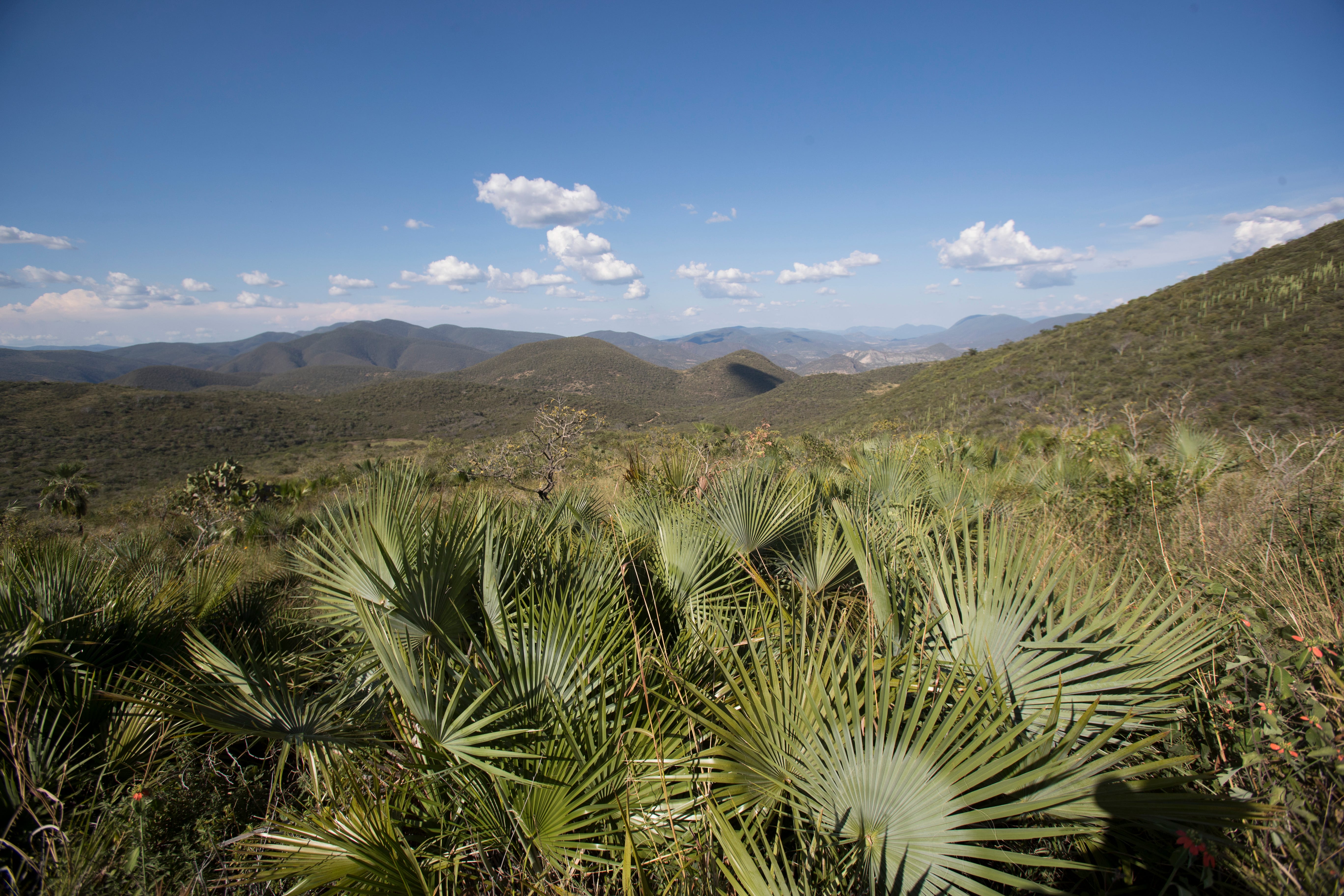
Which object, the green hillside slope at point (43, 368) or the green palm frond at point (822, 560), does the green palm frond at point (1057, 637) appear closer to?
the green palm frond at point (822, 560)

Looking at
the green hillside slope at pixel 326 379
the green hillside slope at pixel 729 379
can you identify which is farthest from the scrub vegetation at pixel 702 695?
the green hillside slope at pixel 326 379

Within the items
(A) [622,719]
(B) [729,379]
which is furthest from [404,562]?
(B) [729,379]

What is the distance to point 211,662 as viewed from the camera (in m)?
2.31

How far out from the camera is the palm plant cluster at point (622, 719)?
131cm

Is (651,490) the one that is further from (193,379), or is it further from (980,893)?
(193,379)

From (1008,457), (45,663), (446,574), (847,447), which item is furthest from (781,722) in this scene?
(847,447)

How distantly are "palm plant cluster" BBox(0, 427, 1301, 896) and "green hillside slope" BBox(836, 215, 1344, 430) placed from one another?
16789mm

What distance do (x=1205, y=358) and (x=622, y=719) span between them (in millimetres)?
29815

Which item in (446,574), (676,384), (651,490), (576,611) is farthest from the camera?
(676,384)

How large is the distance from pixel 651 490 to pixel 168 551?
19.3ft

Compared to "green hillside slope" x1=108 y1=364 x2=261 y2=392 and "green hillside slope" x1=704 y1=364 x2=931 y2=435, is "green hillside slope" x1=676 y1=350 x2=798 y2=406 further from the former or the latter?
"green hillside slope" x1=108 y1=364 x2=261 y2=392

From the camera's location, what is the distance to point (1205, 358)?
21203 millimetres

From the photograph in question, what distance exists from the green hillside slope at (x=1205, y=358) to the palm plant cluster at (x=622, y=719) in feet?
55.1

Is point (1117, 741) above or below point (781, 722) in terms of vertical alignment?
below
